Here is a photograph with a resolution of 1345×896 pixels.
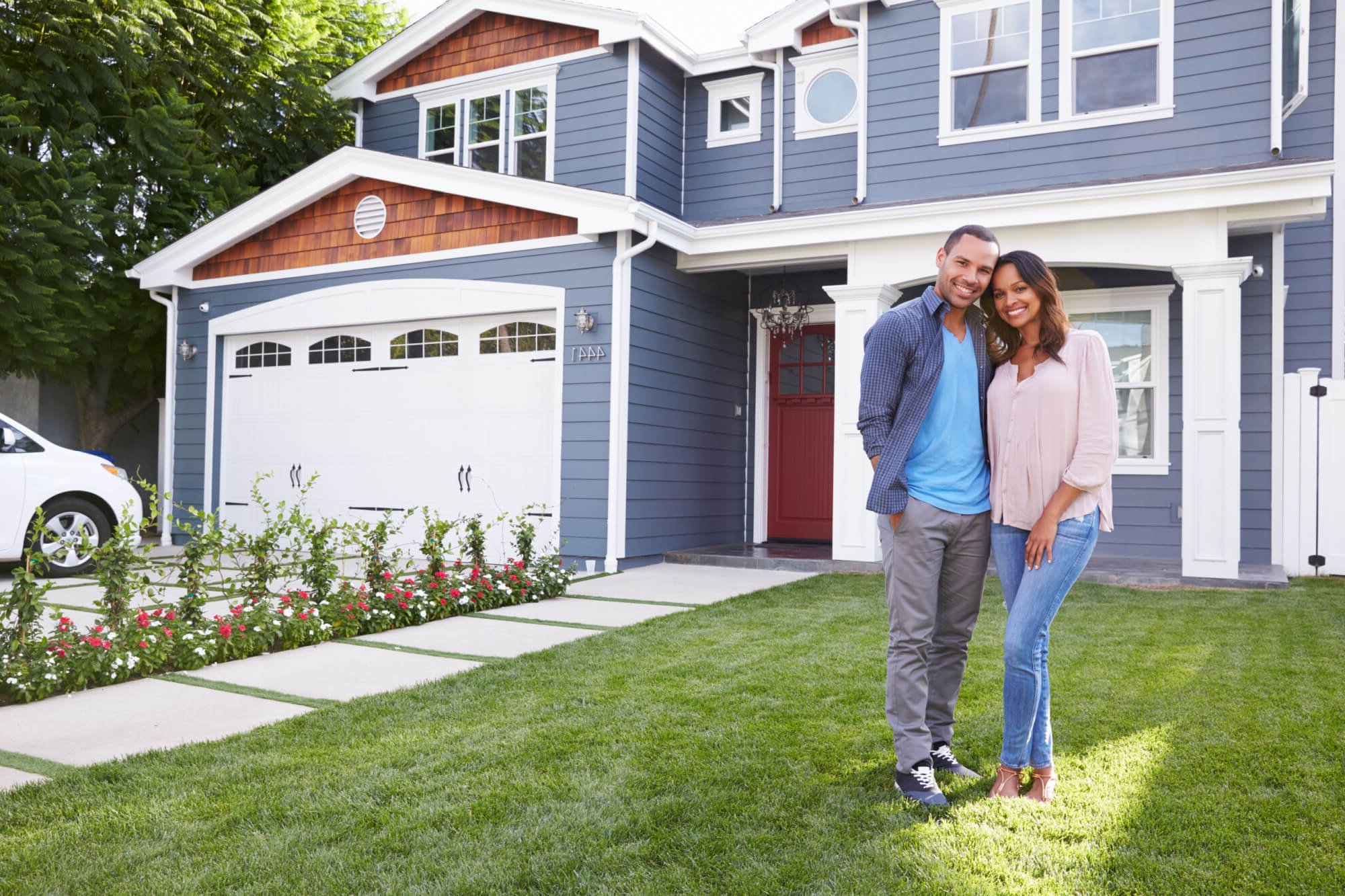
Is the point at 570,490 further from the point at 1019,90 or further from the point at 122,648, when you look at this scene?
the point at 1019,90

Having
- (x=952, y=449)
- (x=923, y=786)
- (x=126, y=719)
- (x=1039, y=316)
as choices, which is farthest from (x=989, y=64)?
(x=126, y=719)

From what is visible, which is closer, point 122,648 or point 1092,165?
point 122,648

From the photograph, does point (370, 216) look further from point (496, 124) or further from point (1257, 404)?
point (1257, 404)

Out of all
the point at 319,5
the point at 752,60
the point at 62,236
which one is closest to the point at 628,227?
the point at 752,60

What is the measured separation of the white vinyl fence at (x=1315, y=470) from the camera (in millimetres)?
7574

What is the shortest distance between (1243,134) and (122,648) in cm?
857

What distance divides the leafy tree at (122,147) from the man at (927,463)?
959 centimetres

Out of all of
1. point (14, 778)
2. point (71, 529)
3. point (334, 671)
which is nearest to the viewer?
point (14, 778)

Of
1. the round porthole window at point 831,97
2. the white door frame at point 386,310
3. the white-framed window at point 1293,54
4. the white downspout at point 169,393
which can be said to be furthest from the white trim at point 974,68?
the white downspout at point 169,393

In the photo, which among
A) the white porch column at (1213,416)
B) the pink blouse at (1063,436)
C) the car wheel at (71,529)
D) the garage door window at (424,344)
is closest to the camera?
the pink blouse at (1063,436)

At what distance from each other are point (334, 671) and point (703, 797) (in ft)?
8.05

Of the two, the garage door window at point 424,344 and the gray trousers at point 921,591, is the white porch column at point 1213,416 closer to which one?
the gray trousers at point 921,591

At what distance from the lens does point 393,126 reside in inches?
452

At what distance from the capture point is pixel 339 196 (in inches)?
383
